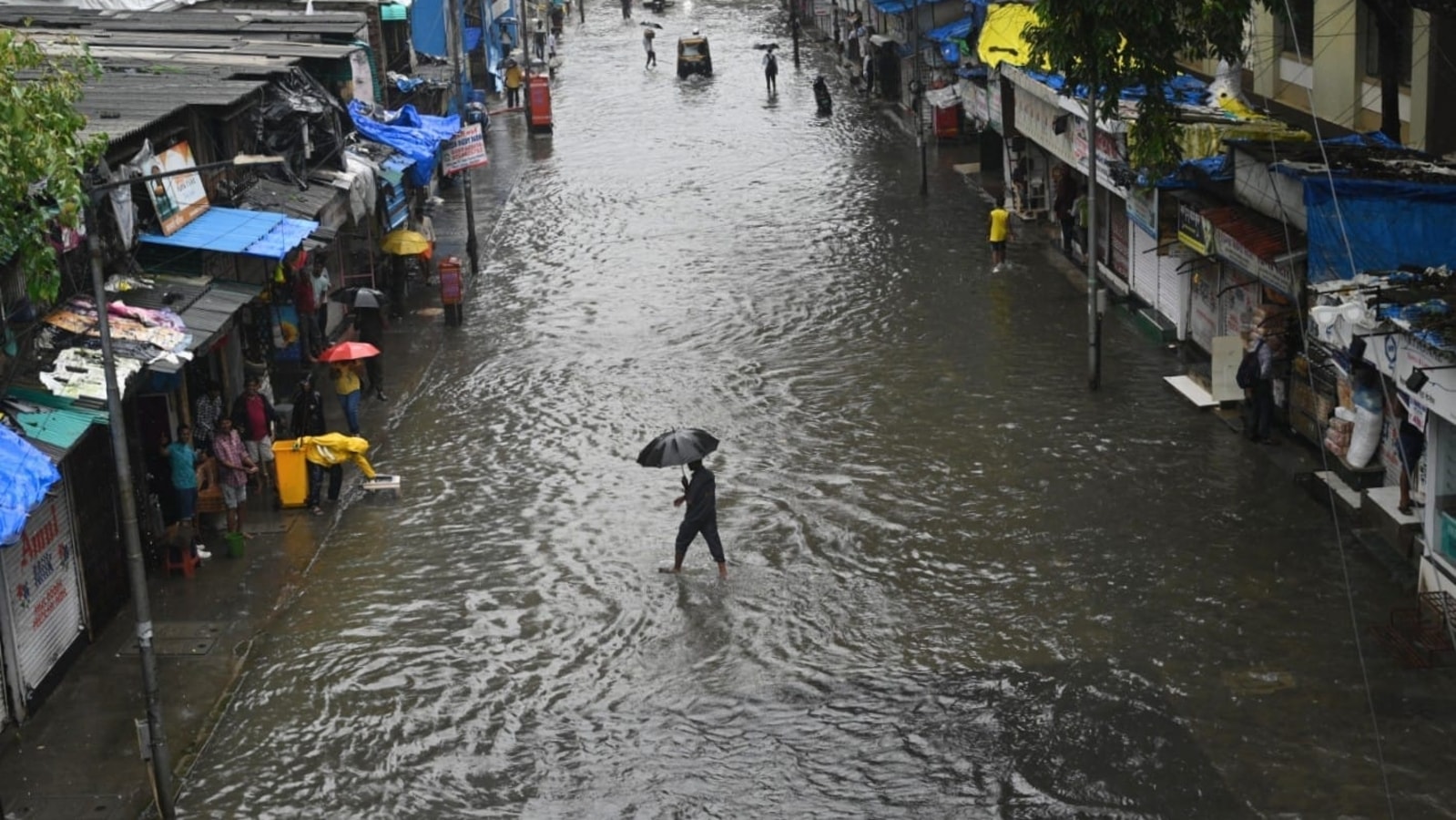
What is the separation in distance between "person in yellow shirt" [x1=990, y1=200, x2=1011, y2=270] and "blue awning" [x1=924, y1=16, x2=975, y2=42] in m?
13.9

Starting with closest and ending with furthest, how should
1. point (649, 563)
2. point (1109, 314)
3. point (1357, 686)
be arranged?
1. point (1357, 686)
2. point (649, 563)
3. point (1109, 314)

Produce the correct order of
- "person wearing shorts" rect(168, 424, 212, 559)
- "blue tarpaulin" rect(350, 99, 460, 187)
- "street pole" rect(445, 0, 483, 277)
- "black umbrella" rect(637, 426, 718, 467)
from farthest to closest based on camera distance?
"street pole" rect(445, 0, 483, 277) < "blue tarpaulin" rect(350, 99, 460, 187) < "person wearing shorts" rect(168, 424, 212, 559) < "black umbrella" rect(637, 426, 718, 467)

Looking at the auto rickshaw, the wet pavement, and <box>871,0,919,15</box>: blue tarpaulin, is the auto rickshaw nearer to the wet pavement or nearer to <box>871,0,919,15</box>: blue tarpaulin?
<box>871,0,919,15</box>: blue tarpaulin

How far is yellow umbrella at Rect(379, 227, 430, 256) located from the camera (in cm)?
3119

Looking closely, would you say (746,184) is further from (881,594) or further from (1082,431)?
(881,594)

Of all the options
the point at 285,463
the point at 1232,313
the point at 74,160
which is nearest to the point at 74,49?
the point at 285,463

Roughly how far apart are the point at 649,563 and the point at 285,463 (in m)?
5.16

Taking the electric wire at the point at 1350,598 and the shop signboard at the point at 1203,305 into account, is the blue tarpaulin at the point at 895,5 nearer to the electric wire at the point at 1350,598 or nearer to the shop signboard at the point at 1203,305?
the shop signboard at the point at 1203,305

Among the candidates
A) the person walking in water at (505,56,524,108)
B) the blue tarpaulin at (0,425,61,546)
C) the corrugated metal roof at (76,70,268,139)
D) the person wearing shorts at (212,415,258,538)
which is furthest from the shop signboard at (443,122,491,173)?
the person walking in water at (505,56,524,108)

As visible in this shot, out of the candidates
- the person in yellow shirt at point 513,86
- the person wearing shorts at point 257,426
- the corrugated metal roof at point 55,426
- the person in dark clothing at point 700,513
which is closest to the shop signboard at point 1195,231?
the person in dark clothing at point 700,513

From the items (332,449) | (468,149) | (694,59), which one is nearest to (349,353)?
(332,449)

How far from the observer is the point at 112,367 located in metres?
13.9

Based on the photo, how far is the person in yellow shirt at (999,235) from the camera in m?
32.2

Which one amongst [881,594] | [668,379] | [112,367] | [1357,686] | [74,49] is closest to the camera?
[112,367]
